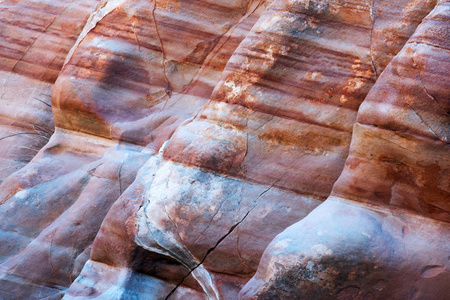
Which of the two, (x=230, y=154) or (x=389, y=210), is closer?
(x=389, y=210)

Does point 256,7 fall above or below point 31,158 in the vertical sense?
above

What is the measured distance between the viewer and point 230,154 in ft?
12.5

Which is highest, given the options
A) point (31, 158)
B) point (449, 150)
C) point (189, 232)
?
point (449, 150)

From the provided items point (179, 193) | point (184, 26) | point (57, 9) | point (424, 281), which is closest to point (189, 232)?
point (179, 193)

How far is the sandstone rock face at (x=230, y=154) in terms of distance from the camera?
10.2 ft

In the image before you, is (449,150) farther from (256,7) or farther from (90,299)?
(90,299)

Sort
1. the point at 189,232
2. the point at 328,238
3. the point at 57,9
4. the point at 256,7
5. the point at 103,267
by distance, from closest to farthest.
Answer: the point at 328,238, the point at 189,232, the point at 103,267, the point at 256,7, the point at 57,9

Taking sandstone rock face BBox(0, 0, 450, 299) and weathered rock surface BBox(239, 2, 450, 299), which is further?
sandstone rock face BBox(0, 0, 450, 299)

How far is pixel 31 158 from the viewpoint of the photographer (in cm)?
534

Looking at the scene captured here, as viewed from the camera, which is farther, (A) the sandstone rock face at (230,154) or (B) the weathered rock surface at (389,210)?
(A) the sandstone rock face at (230,154)

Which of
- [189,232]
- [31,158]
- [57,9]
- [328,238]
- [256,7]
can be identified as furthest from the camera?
[57,9]

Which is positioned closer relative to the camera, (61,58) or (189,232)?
(189,232)

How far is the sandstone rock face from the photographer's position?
10.2ft

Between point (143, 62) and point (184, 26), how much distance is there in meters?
0.50
